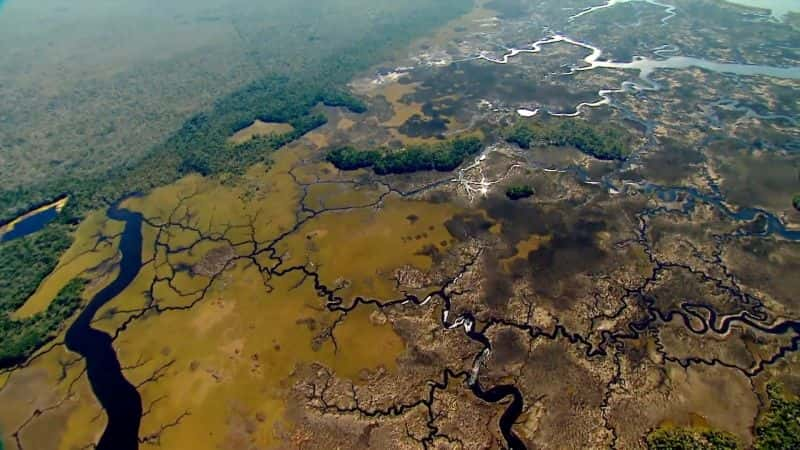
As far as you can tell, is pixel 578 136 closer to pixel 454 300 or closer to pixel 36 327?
pixel 454 300

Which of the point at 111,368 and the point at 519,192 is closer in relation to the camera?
the point at 111,368

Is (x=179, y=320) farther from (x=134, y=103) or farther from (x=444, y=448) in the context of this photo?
(x=134, y=103)

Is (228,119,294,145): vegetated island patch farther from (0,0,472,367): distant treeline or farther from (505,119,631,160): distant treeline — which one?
(505,119,631,160): distant treeline

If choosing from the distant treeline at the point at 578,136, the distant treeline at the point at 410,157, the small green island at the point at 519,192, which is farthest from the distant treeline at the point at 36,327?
the distant treeline at the point at 578,136

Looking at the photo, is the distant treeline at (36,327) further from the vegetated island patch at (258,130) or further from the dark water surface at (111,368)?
the vegetated island patch at (258,130)

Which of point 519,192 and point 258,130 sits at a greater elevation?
point 258,130

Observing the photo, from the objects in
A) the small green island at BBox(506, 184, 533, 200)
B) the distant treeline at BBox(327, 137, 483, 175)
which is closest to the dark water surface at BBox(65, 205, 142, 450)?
the distant treeline at BBox(327, 137, 483, 175)

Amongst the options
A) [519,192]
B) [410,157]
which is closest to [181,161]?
[410,157]
